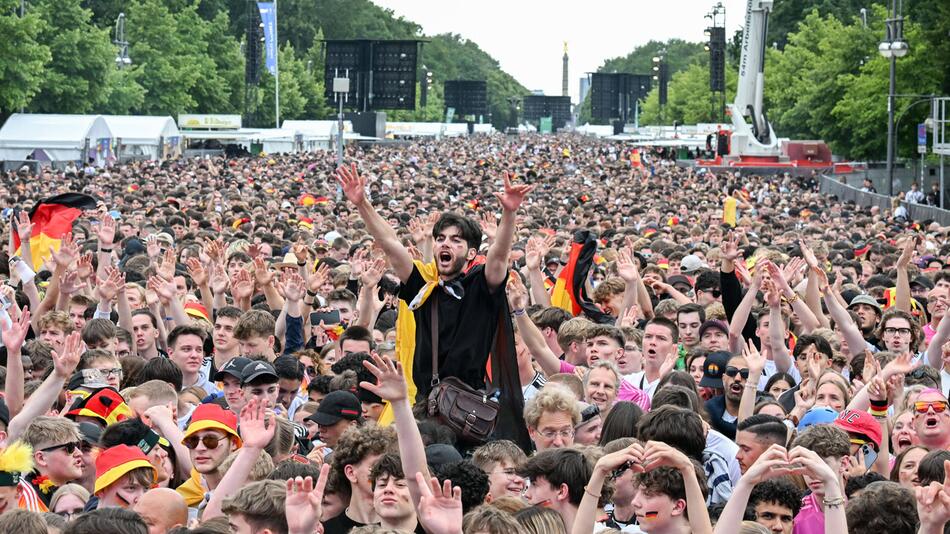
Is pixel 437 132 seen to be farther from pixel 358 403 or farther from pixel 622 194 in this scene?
pixel 358 403

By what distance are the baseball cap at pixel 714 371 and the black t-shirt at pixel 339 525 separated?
10.7 feet

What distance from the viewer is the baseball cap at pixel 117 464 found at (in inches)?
261

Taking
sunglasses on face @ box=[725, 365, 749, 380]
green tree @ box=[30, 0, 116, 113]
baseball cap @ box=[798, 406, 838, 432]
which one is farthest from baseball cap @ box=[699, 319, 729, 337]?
green tree @ box=[30, 0, 116, 113]

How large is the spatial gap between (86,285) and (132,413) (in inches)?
215

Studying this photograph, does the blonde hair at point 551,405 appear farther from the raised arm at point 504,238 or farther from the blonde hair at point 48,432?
the blonde hair at point 48,432

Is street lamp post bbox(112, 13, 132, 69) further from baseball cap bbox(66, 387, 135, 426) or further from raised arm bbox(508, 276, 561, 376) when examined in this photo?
baseball cap bbox(66, 387, 135, 426)

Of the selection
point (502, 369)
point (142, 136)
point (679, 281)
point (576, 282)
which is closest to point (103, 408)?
point (502, 369)

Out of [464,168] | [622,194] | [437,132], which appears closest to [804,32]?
[464,168]

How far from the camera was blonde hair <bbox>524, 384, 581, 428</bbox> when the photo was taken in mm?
7578

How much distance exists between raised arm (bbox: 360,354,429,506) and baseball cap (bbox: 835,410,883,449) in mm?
2478

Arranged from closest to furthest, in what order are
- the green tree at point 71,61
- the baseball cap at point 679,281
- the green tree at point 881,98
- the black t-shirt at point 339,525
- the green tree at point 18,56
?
the black t-shirt at point 339,525 → the baseball cap at point 679,281 → the green tree at point 881,98 → the green tree at point 18,56 → the green tree at point 71,61

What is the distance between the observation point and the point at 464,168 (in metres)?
60.6

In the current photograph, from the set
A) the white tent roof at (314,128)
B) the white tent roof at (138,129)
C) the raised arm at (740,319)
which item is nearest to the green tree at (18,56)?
the white tent roof at (138,129)

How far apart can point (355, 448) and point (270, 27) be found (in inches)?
2888
